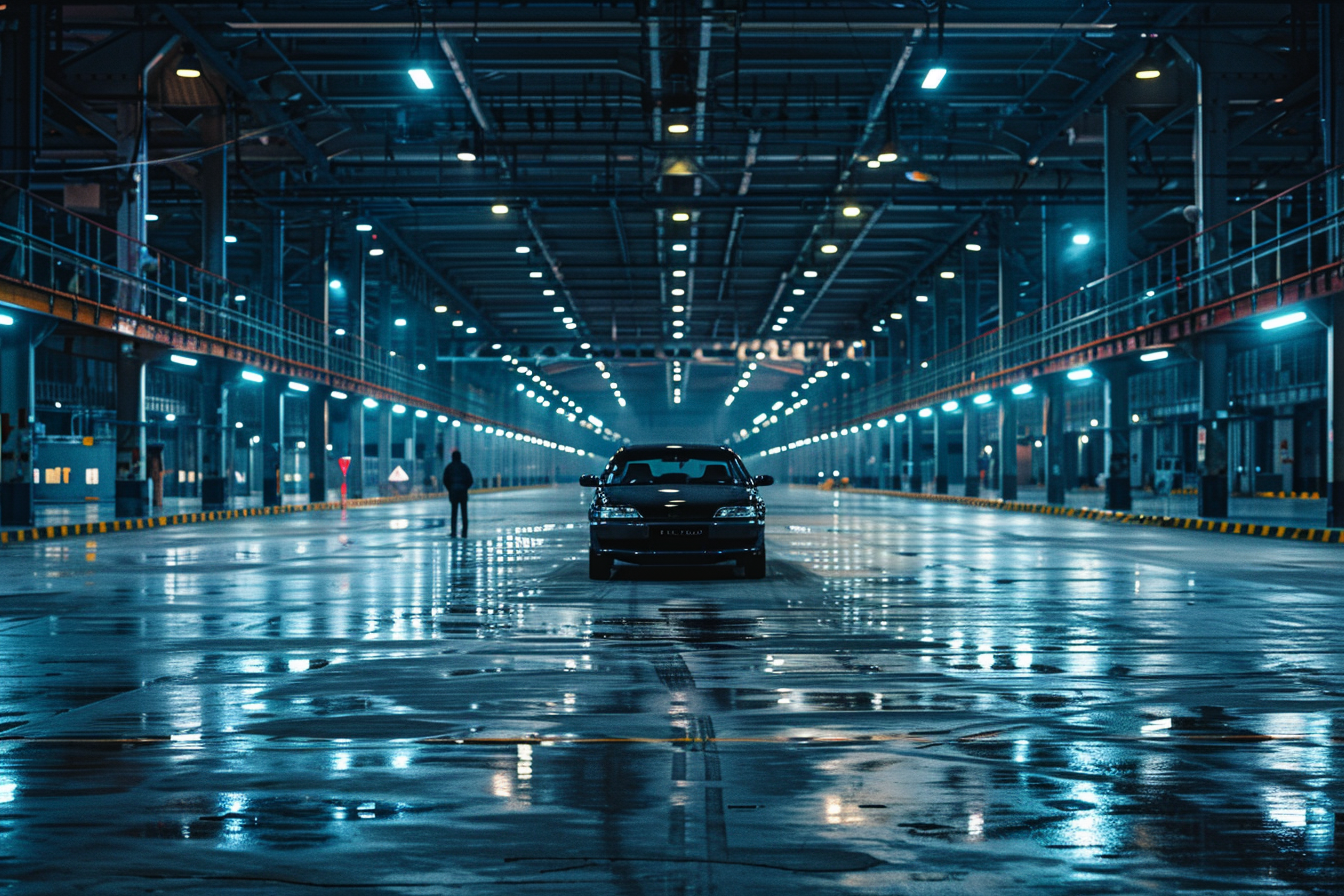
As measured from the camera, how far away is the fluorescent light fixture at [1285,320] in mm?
30547

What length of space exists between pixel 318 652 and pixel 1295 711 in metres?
6.68

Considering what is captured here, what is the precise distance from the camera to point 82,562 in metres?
22.6

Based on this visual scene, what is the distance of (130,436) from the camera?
1484 inches

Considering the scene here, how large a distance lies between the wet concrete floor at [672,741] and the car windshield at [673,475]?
2428 millimetres

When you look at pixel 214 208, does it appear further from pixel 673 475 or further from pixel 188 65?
pixel 673 475

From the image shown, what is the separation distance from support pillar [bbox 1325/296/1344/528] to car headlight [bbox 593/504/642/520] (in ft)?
56.2

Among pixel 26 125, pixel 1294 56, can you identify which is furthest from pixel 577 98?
pixel 1294 56

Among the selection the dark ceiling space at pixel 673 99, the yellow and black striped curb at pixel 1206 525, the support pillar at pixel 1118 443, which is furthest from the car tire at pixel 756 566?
the support pillar at pixel 1118 443

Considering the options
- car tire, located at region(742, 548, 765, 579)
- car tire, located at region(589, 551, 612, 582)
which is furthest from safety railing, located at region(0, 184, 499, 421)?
car tire, located at region(742, 548, 765, 579)

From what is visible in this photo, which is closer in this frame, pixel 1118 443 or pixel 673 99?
pixel 673 99

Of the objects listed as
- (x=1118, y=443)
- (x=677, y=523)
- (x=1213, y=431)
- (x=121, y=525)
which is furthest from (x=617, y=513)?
(x=1118, y=443)

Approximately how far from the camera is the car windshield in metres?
18.9

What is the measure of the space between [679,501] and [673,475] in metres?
1.63

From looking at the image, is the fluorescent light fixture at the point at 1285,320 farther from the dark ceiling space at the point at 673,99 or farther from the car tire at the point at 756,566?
the car tire at the point at 756,566
